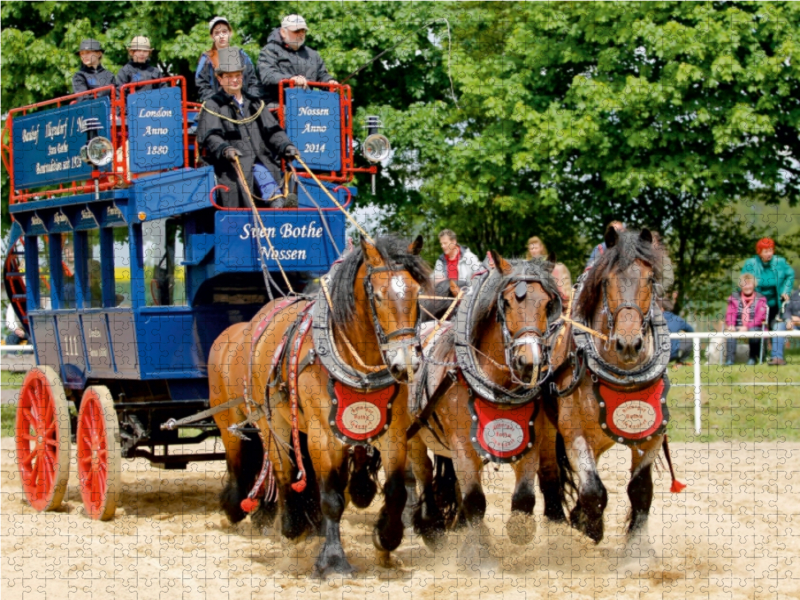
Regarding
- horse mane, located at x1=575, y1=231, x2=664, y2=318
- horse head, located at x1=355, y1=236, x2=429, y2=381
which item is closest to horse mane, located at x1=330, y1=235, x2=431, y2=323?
horse head, located at x1=355, y1=236, x2=429, y2=381

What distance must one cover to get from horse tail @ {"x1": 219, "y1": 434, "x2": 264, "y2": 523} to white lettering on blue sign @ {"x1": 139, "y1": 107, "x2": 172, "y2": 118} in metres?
2.18

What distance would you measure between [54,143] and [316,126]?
75.2 inches

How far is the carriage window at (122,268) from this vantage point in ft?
26.9

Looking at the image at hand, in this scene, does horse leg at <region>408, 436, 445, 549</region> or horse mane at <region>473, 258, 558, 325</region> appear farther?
horse leg at <region>408, 436, 445, 549</region>

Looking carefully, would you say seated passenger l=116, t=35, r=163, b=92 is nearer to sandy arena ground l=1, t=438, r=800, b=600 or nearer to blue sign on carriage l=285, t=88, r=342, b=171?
blue sign on carriage l=285, t=88, r=342, b=171

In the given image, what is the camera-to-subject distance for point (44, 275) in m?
9.47

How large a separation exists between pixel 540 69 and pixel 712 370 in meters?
4.62

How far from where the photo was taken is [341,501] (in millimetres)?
6676

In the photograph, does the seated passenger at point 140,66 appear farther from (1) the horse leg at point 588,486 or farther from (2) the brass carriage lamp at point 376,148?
(1) the horse leg at point 588,486

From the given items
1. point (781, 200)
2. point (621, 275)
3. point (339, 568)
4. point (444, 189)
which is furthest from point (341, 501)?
point (781, 200)

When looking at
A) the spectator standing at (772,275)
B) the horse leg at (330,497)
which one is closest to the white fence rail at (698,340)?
the spectator standing at (772,275)

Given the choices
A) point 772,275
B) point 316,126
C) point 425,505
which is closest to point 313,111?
point 316,126

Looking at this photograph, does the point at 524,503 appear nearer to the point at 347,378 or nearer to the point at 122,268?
the point at 347,378

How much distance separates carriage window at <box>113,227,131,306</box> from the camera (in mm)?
8203
